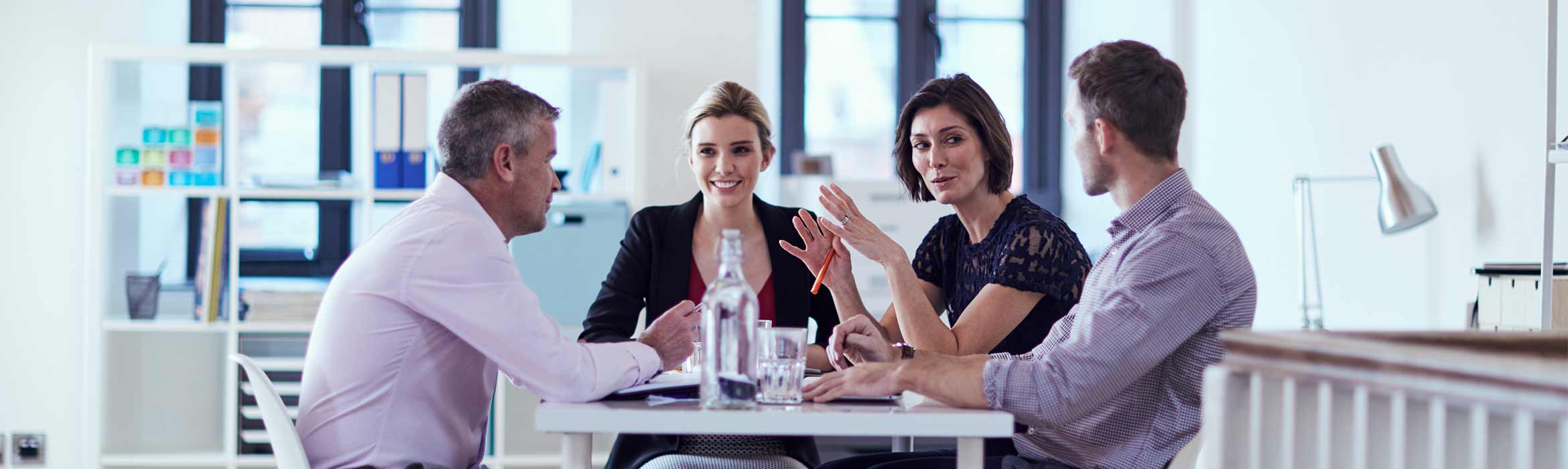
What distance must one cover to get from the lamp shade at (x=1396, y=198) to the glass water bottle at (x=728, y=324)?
200 cm

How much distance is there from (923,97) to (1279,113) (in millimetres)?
1922

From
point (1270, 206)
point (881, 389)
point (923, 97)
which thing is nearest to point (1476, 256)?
point (1270, 206)

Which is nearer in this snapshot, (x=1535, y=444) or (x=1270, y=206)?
(x=1535, y=444)

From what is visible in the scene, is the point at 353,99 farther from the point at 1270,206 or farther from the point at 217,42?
the point at 1270,206

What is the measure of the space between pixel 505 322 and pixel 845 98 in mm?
3304

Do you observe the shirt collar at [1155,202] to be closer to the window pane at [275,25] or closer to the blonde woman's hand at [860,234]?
the blonde woman's hand at [860,234]

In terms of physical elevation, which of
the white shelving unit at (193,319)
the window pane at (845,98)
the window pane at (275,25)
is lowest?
the white shelving unit at (193,319)

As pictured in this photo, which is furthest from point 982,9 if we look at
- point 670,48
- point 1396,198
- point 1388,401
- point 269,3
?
point 1388,401

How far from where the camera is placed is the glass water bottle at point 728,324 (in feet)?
4.88

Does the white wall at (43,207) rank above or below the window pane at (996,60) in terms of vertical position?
below

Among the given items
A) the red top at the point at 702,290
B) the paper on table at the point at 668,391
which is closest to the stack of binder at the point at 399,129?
the red top at the point at 702,290

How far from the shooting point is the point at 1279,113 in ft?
12.6

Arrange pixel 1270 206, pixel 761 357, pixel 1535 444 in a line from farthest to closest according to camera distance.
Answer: pixel 1270 206, pixel 761 357, pixel 1535 444

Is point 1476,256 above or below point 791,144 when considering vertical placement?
below
